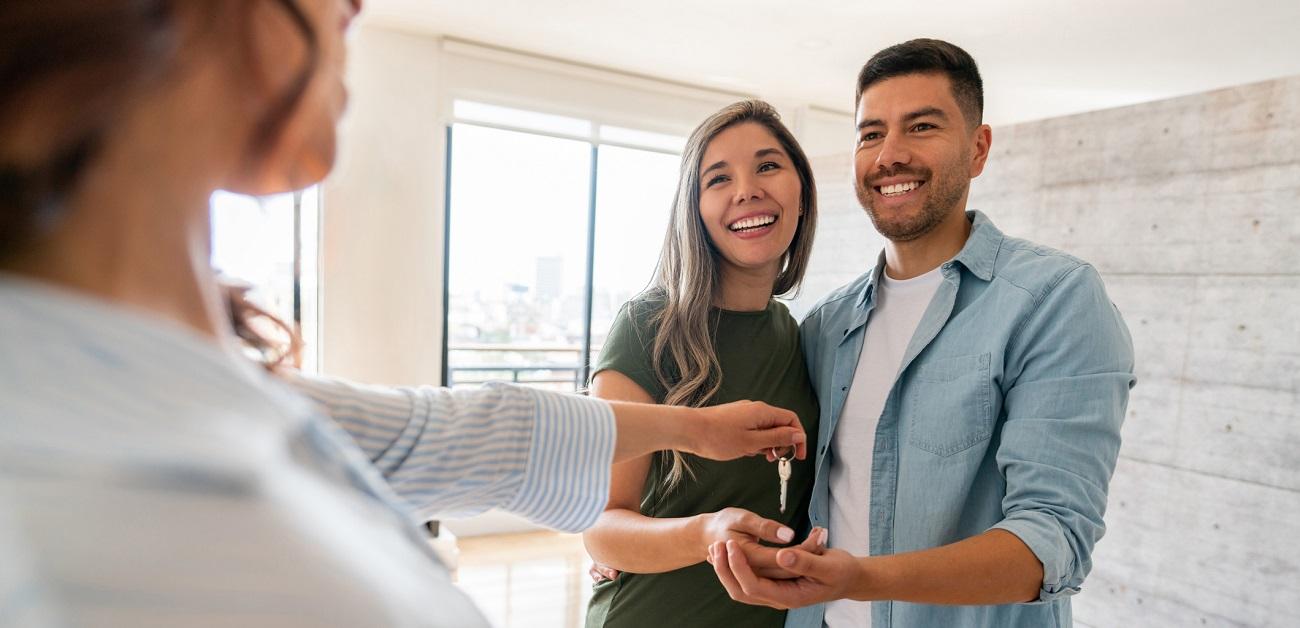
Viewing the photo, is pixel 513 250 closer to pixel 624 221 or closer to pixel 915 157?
pixel 624 221

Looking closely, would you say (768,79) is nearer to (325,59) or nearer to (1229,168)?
(1229,168)

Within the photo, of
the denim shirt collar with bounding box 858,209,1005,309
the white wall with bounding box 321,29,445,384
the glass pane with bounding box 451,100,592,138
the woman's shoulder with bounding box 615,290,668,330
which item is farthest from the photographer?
the glass pane with bounding box 451,100,592,138

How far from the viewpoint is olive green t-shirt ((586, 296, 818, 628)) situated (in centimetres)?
133

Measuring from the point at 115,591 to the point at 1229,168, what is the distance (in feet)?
10.4

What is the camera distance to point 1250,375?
237 centimetres

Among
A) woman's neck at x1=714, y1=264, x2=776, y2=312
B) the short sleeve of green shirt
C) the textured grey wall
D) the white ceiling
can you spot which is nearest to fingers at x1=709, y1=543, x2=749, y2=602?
the short sleeve of green shirt

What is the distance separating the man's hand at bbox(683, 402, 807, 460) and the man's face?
0.60 meters

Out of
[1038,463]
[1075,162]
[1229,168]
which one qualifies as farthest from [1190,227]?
[1038,463]

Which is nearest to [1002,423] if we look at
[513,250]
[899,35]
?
[899,35]

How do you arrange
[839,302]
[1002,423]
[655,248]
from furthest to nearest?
[655,248] < [839,302] < [1002,423]

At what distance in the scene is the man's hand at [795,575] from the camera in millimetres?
979

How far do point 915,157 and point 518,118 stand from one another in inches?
155

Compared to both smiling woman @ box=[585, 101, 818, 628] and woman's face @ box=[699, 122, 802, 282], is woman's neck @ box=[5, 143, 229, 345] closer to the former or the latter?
smiling woman @ box=[585, 101, 818, 628]

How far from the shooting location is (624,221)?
18.2 ft
